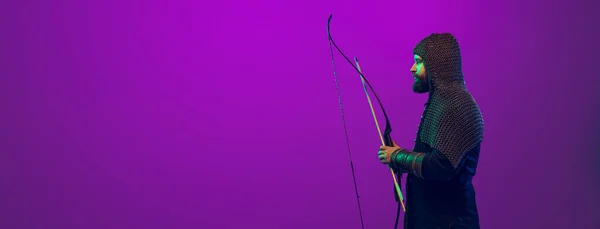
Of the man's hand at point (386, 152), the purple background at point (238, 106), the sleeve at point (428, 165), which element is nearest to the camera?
the sleeve at point (428, 165)

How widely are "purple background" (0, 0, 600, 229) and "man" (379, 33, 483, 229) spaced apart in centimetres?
88

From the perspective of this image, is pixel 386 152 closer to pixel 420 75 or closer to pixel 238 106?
pixel 420 75

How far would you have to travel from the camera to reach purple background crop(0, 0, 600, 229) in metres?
2.28

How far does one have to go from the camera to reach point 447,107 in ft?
5.73

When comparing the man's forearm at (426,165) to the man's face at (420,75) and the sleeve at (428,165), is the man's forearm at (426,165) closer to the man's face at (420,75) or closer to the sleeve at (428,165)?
the sleeve at (428,165)

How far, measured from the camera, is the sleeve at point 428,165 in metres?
1.69

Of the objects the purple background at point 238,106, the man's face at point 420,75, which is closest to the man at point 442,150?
the man's face at point 420,75

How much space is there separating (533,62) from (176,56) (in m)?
2.05

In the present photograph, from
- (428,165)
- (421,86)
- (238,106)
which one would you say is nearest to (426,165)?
(428,165)

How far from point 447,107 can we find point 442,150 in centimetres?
14

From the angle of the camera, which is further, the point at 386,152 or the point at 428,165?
the point at 386,152

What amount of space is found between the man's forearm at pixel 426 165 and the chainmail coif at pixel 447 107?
22 mm

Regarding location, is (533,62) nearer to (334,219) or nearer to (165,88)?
(334,219)

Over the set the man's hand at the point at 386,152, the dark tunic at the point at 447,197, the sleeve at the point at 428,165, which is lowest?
the dark tunic at the point at 447,197
